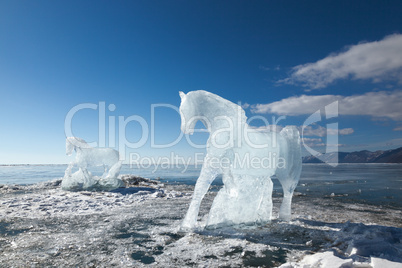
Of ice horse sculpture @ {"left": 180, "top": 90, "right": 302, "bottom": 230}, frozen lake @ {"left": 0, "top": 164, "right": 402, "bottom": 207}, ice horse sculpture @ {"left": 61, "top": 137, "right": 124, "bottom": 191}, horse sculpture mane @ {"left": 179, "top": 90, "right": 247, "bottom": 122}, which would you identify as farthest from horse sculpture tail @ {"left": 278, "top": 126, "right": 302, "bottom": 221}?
ice horse sculpture @ {"left": 61, "top": 137, "right": 124, "bottom": 191}

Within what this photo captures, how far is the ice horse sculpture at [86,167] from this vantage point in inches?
567

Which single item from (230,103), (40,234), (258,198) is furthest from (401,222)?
(40,234)

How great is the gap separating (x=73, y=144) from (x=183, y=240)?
12.5 m

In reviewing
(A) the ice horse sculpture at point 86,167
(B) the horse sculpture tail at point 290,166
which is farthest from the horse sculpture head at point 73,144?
(B) the horse sculpture tail at point 290,166

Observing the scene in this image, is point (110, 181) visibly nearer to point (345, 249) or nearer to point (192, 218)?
point (192, 218)

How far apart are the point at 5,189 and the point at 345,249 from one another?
64.7 feet

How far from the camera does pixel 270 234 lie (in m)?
5.73

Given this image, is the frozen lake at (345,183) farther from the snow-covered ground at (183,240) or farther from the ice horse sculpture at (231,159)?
the ice horse sculpture at (231,159)

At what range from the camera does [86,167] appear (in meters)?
15.0

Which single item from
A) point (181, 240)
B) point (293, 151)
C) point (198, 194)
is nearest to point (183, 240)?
point (181, 240)

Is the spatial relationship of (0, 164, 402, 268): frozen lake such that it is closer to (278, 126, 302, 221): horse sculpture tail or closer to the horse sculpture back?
(278, 126, 302, 221): horse sculpture tail

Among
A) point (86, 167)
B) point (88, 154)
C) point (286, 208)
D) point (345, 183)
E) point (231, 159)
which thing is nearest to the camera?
point (231, 159)

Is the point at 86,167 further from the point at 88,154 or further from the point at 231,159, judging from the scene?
the point at 231,159

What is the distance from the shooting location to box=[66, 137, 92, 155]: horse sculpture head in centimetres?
1484
